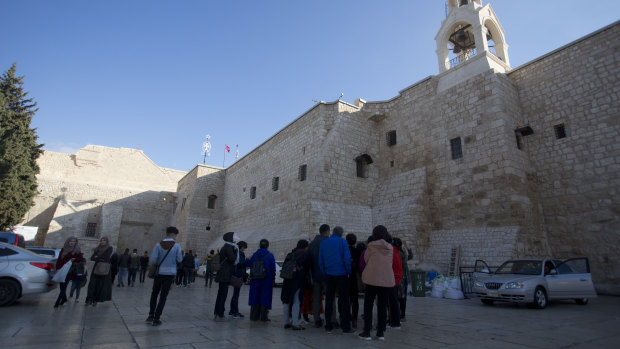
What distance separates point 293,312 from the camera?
4.67 metres

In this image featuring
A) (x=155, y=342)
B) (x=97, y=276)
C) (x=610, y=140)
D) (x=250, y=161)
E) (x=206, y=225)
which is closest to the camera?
(x=155, y=342)

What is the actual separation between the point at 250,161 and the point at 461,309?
1694cm

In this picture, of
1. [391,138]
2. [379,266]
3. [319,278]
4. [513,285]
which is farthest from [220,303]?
[391,138]

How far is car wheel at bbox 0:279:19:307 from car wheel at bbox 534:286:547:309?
1005 centimetres

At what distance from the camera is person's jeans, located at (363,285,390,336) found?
401 cm

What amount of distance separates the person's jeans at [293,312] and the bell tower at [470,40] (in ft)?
37.6

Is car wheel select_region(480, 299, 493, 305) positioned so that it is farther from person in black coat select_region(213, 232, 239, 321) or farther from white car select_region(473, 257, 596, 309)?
person in black coat select_region(213, 232, 239, 321)

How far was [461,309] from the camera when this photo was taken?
666 cm

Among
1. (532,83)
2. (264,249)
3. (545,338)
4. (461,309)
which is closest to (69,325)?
(264,249)

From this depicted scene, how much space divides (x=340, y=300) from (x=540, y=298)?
16.8ft

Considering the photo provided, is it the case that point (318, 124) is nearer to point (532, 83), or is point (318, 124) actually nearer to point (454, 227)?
point (454, 227)

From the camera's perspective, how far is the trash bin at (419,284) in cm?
923

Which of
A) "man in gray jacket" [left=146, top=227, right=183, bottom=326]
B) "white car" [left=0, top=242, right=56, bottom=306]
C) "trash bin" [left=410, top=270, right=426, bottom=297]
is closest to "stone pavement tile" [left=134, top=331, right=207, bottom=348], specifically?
"man in gray jacket" [left=146, top=227, right=183, bottom=326]

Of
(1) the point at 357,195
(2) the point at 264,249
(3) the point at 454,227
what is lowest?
(2) the point at 264,249
